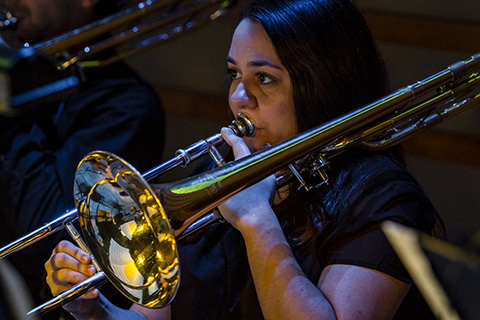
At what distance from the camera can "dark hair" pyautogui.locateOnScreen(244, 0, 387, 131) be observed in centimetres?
146

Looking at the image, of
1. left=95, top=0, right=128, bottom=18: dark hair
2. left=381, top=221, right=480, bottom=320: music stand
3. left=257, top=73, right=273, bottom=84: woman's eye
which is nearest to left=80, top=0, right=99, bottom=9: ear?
left=95, top=0, right=128, bottom=18: dark hair

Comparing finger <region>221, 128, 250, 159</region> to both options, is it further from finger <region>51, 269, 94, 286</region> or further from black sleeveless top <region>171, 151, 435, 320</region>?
finger <region>51, 269, 94, 286</region>

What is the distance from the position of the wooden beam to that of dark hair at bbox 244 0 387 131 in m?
0.92

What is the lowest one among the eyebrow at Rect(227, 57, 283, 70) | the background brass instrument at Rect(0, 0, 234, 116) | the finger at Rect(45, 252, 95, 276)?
the finger at Rect(45, 252, 95, 276)

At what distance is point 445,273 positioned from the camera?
887 mm

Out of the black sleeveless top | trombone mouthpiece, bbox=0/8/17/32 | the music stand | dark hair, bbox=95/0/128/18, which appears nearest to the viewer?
the music stand

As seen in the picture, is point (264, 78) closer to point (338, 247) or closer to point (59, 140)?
point (338, 247)

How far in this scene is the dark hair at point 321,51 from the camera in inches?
57.6

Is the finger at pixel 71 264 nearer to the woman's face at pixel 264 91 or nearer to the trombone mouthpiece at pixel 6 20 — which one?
the woman's face at pixel 264 91

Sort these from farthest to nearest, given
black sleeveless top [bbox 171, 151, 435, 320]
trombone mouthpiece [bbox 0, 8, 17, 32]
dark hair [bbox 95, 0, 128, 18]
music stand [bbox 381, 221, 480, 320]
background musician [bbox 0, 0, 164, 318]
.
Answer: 1. dark hair [bbox 95, 0, 128, 18]
2. trombone mouthpiece [bbox 0, 8, 17, 32]
3. background musician [bbox 0, 0, 164, 318]
4. black sleeveless top [bbox 171, 151, 435, 320]
5. music stand [bbox 381, 221, 480, 320]

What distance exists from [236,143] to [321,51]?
0.31 meters

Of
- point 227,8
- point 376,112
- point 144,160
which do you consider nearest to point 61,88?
point 144,160

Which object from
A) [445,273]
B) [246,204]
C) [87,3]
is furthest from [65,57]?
[445,273]

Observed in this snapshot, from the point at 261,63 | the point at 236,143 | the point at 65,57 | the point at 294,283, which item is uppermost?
the point at 65,57
